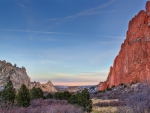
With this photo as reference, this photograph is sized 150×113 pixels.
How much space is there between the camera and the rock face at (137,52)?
6919 cm

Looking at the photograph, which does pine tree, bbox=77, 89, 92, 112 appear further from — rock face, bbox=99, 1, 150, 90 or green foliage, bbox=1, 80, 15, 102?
rock face, bbox=99, 1, 150, 90

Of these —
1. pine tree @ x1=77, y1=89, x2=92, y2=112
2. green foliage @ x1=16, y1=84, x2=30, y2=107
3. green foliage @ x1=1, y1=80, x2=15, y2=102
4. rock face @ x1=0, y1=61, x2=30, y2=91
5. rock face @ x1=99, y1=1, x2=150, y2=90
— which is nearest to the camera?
pine tree @ x1=77, y1=89, x2=92, y2=112

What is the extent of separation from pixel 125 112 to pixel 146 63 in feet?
205

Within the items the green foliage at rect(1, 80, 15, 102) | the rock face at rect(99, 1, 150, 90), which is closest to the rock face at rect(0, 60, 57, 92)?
the rock face at rect(99, 1, 150, 90)

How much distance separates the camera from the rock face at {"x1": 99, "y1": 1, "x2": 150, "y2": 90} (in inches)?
2724

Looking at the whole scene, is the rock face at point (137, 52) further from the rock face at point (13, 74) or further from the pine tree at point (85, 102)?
the rock face at point (13, 74)

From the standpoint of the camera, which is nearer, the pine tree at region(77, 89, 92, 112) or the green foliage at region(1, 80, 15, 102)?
the pine tree at region(77, 89, 92, 112)

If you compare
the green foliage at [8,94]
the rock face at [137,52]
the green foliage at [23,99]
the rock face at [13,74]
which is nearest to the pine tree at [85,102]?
the green foliage at [23,99]

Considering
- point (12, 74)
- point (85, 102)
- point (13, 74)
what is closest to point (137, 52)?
point (85, 102)

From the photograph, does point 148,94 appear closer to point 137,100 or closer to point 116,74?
point 137,100

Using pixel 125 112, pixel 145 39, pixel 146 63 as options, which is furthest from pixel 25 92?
pixel 145 39

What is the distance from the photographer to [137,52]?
2921 inches

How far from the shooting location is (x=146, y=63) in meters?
67.9

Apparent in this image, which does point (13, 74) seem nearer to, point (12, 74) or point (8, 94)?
point (12, 74)
